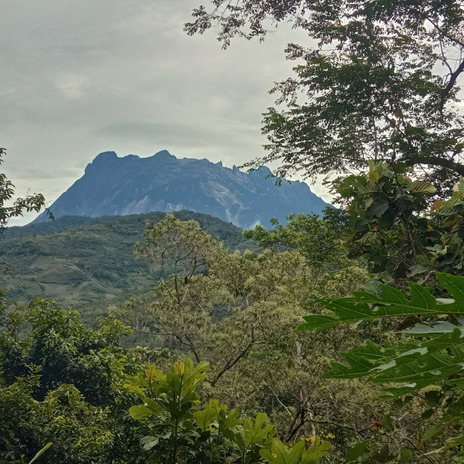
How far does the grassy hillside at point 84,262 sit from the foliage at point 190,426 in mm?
64347

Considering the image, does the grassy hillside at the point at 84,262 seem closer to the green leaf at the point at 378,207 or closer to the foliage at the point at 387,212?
the foliage at the point at 387,212

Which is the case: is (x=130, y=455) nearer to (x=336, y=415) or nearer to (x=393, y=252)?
(x=393, y=252)

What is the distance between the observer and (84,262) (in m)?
84.7

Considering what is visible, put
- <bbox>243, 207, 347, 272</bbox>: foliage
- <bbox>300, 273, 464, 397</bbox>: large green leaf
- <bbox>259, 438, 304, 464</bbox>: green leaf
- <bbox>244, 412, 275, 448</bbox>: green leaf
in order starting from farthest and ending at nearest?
<bbox>243, 207, 347, 272</bbox>: foliage, <bbox>244, 412, 275, 448</bbox>: green leaf, <bbox>259, 438, 304, 464</bbox>: green leaf, <bbox>300, 273, 464, 397</bbox>: large green leaf

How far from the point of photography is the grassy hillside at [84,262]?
229 ft

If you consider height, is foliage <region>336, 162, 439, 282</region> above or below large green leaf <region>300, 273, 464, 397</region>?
above

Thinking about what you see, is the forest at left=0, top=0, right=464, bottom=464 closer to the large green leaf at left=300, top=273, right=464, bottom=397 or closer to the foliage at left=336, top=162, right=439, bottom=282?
the foliage at left=336, top=162, right=439, bottom=282

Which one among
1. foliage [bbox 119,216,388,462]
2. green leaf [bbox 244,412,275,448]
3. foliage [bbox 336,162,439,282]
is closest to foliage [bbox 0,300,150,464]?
foliage [bbox 119,216,388,462]

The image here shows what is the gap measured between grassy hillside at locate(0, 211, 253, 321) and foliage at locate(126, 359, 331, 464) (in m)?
64.3

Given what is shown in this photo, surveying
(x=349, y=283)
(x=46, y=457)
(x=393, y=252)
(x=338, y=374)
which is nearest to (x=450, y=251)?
(x=393, y=252)

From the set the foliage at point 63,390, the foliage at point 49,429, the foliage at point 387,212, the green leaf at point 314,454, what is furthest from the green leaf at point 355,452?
the foliage at point 49,429

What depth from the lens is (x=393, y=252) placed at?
7.51 ft

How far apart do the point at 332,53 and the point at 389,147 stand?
8.65 feet

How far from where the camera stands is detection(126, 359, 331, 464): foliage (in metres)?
1.28
